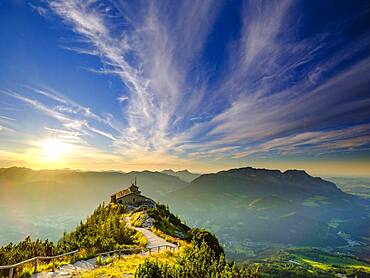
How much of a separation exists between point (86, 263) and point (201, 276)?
1094 centimetres

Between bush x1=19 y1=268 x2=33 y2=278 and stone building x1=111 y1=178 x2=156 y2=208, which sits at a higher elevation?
stone building x1=111 y1=178 x2=156 y2=208

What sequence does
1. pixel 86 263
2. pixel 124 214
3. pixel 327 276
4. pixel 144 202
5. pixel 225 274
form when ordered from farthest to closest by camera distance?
pixel 327 276, pixel 144 202, pixel 124 214, pixel 86 263, pixel 225 274

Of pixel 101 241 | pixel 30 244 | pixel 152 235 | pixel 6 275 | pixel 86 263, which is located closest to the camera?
pixel 6 275

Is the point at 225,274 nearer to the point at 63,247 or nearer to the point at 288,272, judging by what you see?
the point at 63,247

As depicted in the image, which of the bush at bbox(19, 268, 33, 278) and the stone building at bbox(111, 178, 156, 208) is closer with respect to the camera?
the bush at bbox(19, 268, 33, 278)

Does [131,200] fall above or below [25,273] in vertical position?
above

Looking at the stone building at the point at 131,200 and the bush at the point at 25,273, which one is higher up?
the stone building at the point at 131,200

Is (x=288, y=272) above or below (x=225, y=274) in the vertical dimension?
below

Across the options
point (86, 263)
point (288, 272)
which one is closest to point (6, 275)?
point (86, 263)

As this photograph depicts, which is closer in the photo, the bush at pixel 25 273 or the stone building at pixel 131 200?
the bush at pixel 25 273

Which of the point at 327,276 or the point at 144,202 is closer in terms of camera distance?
the point at 144,202

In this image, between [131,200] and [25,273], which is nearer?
[25,273]

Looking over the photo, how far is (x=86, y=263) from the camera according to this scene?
17531 millimetres

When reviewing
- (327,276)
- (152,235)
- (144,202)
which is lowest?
(327,276)
